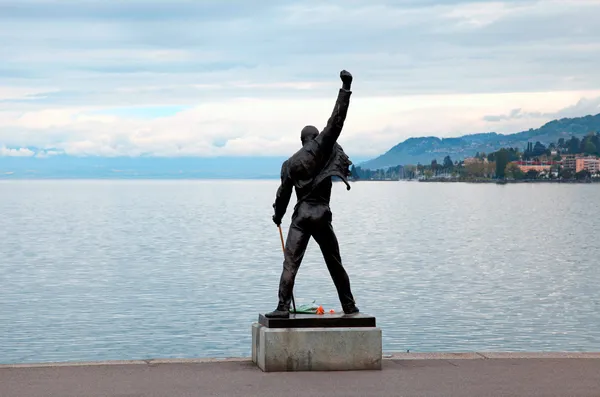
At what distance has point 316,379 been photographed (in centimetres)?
1298

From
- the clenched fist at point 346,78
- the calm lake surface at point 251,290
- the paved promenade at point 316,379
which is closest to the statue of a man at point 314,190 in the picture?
the clenched fist at point 346,78

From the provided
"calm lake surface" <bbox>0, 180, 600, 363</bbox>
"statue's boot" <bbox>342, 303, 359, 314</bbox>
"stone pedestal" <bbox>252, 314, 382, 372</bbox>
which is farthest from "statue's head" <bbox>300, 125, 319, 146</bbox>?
"calm lake surface" <bbox>0, 180, 600, 363</bbox>

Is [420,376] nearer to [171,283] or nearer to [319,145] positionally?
[319,145]

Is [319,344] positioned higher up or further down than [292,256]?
further down

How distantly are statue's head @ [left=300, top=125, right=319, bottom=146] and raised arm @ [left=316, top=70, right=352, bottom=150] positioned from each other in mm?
186

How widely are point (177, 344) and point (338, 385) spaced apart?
1426 centimetres

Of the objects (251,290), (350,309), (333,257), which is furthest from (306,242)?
(251,290)

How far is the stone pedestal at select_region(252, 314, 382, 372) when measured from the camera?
13.4 m

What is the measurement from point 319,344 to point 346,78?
3.27 metres

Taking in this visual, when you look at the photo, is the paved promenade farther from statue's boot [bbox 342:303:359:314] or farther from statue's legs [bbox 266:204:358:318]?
statue's legs [bbox 266:204:358:318]

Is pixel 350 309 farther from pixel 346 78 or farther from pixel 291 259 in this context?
pixel 346 78

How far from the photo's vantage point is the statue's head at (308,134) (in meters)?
14.3

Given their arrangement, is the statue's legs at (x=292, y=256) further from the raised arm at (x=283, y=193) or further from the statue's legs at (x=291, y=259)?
the raised arm at (x=283, y=193)

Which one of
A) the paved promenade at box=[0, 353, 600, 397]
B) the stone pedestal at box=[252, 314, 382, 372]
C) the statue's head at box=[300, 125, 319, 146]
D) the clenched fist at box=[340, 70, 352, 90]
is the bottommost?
the paved promenade at box=[0, 353, 600, 397]
